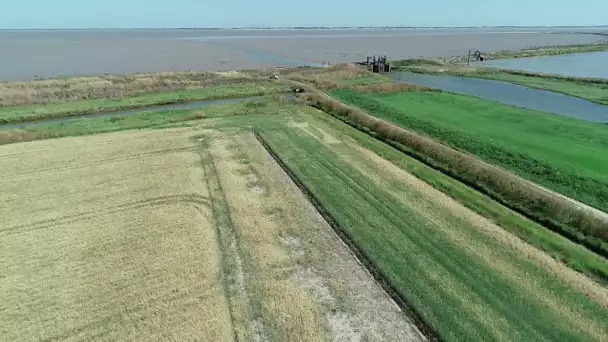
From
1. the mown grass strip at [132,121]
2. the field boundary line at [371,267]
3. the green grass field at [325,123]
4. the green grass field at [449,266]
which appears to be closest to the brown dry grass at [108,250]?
the field boundary line at [371,267]

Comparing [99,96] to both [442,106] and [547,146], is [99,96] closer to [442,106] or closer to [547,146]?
[442,106]

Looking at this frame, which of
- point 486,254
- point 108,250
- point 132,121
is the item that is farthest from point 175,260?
point 132,121

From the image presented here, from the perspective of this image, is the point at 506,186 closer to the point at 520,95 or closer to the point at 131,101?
the point at 520,95

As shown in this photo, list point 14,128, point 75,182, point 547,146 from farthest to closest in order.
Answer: point 14,128
point 547,146
point 75,182

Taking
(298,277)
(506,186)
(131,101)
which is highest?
(131,101)

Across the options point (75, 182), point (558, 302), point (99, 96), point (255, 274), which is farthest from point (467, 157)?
point (99, 96)

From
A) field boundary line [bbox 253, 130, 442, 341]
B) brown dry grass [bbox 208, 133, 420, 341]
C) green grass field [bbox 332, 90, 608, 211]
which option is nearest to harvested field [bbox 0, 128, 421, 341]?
brown dry grass [bbox 208, 133, 420, 341]
